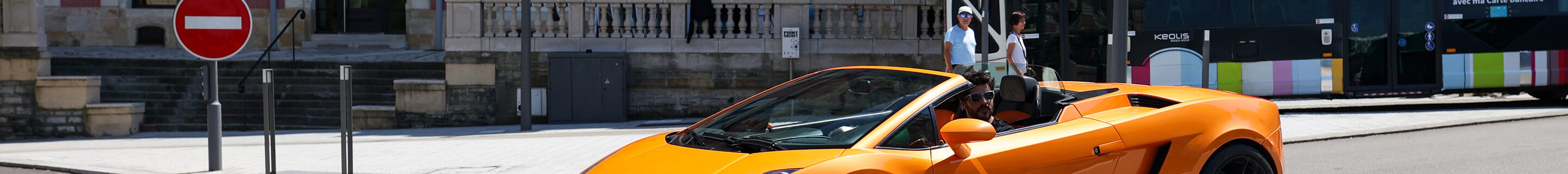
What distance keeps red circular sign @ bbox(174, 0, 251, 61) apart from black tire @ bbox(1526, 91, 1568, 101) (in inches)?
515

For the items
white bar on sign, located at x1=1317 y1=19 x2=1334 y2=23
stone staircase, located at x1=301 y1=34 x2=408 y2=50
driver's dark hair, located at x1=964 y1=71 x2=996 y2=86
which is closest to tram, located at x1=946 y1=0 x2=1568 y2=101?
white bar on sign, located at x1=1317 y1=19 x2=1334 y2=23

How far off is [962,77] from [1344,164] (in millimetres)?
4279

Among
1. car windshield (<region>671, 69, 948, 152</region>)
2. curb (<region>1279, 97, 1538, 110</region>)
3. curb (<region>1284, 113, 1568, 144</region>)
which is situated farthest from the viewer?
curb (<region>1279, 97, 1538, 110</region>)

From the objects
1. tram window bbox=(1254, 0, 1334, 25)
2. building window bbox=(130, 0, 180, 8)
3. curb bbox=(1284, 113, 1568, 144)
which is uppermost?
building window bbox=(130, 0, 180, 8)

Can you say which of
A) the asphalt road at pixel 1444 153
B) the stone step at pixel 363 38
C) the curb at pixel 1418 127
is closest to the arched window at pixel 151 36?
the stone step at pixel 363 38

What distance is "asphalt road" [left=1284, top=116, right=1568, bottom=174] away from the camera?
748cm

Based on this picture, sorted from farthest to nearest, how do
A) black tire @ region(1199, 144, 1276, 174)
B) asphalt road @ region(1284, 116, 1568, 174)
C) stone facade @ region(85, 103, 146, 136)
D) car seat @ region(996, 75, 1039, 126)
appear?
stone facade @ region(85, 103, 146, 136) < asphalt road @ region(1284, 116, 1568, 174) < black tire @ region(1199, 144, 1276, 174) < car seat @ region(996, 75, 1039, 126)

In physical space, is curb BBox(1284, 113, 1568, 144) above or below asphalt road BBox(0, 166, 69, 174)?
above

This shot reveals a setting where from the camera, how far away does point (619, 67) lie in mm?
13578

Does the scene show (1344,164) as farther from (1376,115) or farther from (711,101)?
(711,101)

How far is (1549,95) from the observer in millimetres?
14641

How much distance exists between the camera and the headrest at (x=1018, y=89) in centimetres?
476

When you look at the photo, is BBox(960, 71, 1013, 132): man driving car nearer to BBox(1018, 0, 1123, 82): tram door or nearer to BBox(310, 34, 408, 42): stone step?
BBox(1018, 0, 1123, 82): tram door

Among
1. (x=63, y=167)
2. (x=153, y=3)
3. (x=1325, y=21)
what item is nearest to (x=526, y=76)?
(x=63, y=167)
